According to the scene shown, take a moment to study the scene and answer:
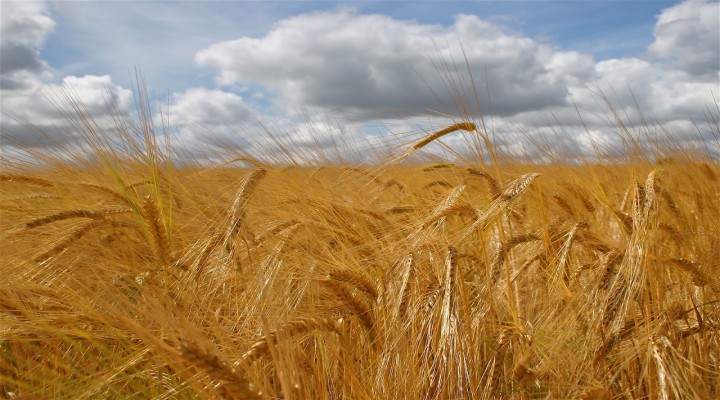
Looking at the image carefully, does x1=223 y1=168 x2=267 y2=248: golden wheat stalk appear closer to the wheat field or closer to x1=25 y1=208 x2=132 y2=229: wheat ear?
the wheat field

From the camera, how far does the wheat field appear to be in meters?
1.48

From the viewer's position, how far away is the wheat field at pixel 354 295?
58.1 inches

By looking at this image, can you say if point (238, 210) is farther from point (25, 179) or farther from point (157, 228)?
point (25, 179)

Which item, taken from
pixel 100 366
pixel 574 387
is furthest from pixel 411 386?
pixel 100 366

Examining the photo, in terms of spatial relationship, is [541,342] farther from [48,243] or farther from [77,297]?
[48,243]

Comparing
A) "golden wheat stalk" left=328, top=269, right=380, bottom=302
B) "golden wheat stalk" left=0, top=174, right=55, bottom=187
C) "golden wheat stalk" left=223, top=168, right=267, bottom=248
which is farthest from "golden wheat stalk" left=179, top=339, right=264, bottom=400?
"golden wheat stalk" left=0, top=174, right=55, bottom=187

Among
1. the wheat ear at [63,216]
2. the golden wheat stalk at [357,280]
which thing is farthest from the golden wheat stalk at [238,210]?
the wheat ear at [63,216]

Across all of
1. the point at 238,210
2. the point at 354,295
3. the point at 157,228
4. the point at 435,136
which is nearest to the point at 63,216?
the point at 157,228

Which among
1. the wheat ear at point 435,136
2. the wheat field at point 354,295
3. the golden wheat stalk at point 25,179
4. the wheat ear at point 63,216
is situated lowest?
the wheat field at point 354,295

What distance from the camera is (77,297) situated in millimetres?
1573

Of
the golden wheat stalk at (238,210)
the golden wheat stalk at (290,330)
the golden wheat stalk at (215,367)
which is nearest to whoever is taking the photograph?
the golden wheat stalk at (215,367)

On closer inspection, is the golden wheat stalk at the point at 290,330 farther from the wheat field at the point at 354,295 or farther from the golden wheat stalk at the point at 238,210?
the golden wheat stalk at the point at 238,210

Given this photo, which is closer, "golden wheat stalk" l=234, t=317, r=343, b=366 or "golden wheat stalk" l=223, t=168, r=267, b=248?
"golden wheat stalk" l=234, t=317, r=343, b=366

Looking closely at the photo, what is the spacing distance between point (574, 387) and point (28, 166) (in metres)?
2.47
